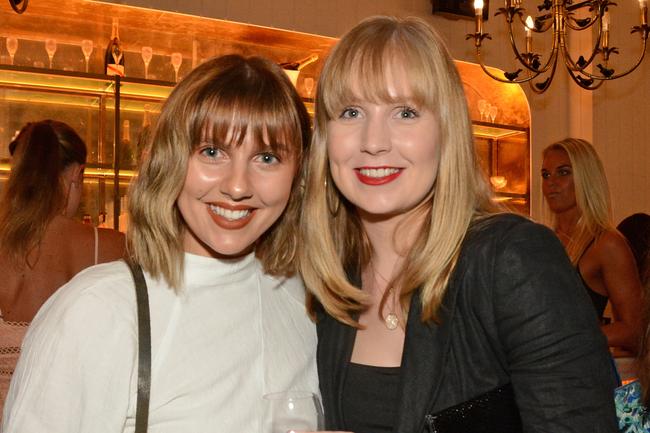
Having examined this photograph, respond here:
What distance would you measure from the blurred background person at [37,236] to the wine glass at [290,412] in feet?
6.79

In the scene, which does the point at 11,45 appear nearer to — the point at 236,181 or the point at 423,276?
the point at 236,181

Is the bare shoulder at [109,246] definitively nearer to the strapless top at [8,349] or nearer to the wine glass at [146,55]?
the strapless top at [8,349]

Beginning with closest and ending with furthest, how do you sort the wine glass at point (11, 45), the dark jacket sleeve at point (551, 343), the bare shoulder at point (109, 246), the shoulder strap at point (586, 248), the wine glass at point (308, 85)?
the dark jacket sleeve at point (551, 343)
the bare shoulder at point (109, 246)
the shoulder strap at point (586, 248)
the wine glass at point (11, 45)
the wine glass at point (308, 85)

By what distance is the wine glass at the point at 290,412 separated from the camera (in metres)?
1.28

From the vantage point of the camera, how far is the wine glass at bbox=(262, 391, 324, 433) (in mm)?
1283

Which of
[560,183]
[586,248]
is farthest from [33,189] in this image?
[560,183]

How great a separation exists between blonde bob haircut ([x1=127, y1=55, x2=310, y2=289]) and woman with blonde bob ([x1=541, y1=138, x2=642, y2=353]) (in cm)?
237

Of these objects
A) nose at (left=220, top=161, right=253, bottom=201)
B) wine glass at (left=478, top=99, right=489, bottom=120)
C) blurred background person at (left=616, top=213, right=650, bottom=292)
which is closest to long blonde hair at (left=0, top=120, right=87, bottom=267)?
nose at (left=220, top=161, right=253, bottom=201)

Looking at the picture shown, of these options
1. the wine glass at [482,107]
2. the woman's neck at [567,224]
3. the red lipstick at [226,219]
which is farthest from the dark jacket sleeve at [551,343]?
the wine glass at [482,107]

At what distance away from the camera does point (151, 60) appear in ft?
17.6

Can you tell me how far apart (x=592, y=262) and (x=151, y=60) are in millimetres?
3283

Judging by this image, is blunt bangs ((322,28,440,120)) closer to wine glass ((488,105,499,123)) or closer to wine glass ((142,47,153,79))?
wine glass ((142,47,153,79))

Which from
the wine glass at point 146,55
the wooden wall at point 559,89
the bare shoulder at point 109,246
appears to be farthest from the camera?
the wooden wall at point 559,89

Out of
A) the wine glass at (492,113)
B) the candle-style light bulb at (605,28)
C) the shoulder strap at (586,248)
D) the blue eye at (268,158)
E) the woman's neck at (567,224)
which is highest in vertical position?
the candle-style light bulb at (605,28)
